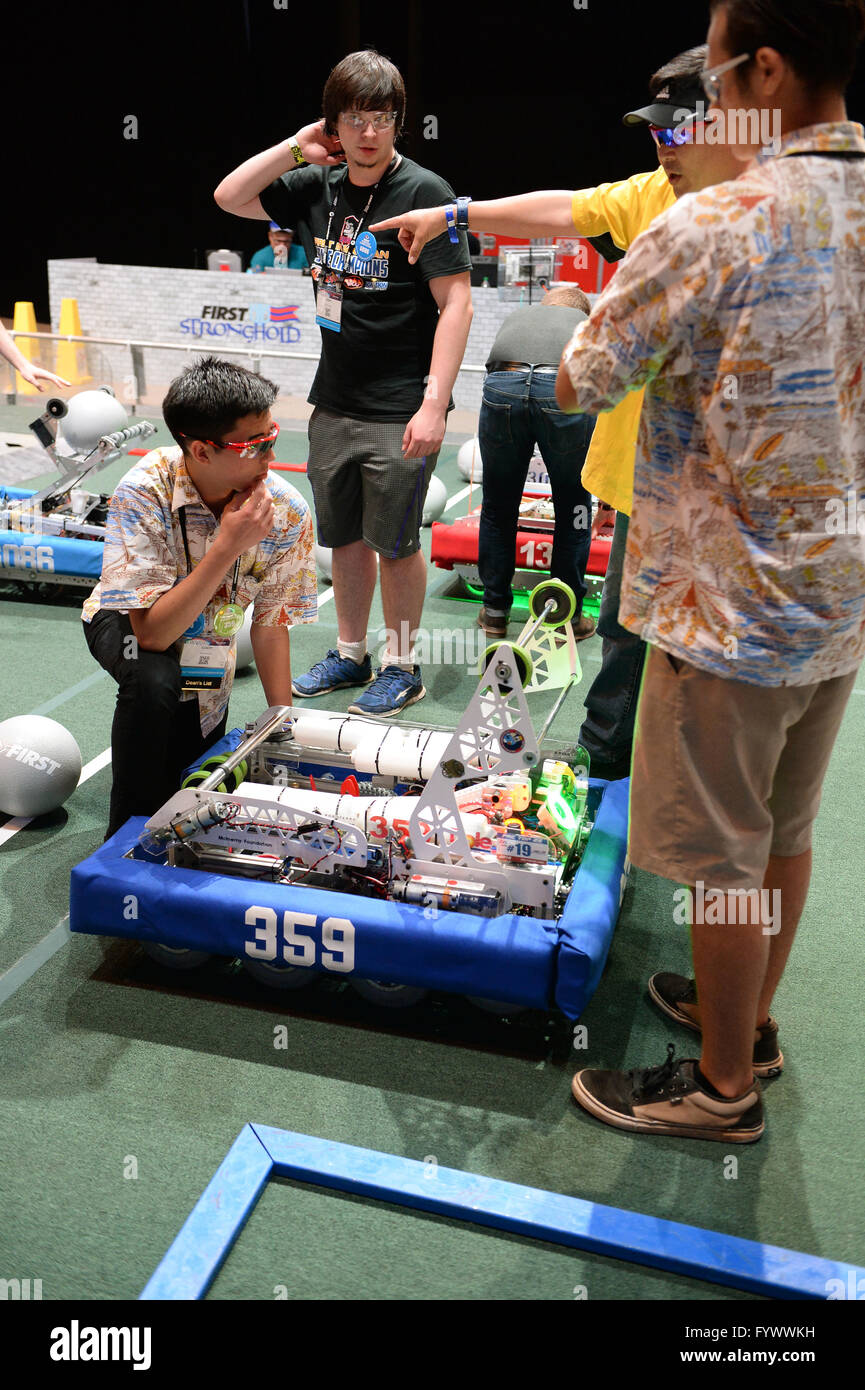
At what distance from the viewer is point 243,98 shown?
1367 cm

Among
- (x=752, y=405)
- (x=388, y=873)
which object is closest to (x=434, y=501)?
(x=388, y=873)

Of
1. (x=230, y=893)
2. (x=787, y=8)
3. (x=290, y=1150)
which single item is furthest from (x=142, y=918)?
(x=787, y=8)

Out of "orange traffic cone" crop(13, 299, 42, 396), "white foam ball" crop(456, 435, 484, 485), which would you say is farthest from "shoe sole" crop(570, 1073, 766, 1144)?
"orange traffic cone" crop(13, 299, 42, 396)

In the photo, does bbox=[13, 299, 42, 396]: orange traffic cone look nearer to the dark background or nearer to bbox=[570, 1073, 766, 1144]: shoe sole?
the dark background

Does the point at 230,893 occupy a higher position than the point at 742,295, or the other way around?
the point at 742,295

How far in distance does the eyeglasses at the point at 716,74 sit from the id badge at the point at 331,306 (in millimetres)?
2401

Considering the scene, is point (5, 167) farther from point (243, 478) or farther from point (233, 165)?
point (243, 478)

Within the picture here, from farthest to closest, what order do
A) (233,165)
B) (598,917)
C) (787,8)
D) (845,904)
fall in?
(233,165) → (845,904) → (598,917) → (787,8)

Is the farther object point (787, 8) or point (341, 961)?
point (341, 961)

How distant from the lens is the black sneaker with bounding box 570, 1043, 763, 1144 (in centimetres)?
223

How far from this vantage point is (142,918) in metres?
2.53
